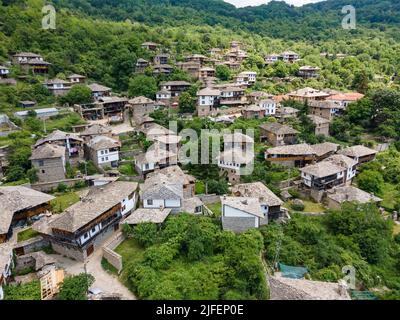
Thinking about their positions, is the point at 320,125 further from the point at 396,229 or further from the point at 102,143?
the point at 102,143

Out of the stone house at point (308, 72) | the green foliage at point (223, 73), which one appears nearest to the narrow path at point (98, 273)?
the green foliage at point (223, 73)

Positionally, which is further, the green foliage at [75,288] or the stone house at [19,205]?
the stone house at [19,205]

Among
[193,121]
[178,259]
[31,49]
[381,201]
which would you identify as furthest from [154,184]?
[31,49]

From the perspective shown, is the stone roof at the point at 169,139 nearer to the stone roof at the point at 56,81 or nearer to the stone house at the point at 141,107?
the stone house at the point at 141,107

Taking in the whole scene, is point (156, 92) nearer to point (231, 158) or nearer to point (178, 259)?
point (231, 158)

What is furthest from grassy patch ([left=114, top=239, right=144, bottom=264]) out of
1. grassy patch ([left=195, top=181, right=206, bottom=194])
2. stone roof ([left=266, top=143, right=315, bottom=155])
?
stone roof ([left=266, top=143, right=315, bottom=155])
